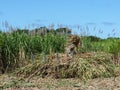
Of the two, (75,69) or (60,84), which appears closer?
(60,84)

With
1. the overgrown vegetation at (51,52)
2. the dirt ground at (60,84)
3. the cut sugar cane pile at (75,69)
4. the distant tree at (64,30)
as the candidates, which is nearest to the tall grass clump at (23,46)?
the overgrown vegetation at (51,52)

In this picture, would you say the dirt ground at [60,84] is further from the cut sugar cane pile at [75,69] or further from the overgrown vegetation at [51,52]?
the overgrown vegetation at [51,52]

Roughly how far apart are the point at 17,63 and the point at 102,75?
3.54 m

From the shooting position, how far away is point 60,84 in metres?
9.28

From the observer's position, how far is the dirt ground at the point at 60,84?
28.6 ft

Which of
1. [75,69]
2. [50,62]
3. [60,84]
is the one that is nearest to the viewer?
[60,84]

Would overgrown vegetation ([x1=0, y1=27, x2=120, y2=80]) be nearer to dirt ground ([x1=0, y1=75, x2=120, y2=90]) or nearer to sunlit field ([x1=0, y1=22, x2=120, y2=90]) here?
sunlit field ([x1=0, y1=22, x2=120, y2=90])

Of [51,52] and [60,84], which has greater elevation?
[51,52]

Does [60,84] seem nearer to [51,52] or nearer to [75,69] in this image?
[75,69]

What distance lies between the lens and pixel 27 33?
1477 cm

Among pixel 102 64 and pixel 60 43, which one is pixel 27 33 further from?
pixel 102 64

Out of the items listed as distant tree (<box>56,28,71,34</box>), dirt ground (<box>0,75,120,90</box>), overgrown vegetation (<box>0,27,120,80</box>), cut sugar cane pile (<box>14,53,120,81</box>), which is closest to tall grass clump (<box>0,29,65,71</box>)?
overgrown vegetation (<box>0,27,120,80</box>)

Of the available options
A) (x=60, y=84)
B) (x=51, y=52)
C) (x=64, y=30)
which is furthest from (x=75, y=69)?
(x=64, y=30)

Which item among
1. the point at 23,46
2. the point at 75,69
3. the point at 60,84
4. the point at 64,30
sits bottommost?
the point at 60,84
